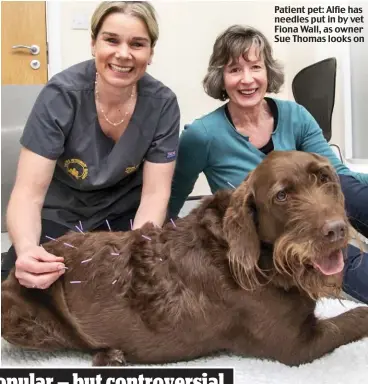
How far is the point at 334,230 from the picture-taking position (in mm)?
1071

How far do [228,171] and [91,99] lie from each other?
0.56 metres

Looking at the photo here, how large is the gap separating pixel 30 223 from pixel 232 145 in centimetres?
78

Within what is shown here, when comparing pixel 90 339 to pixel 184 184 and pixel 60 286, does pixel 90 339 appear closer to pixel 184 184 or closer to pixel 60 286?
pixel 60 286

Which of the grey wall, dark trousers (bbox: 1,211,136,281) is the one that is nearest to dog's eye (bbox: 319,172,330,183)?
dark trousers (bbox: 1,211,136,281)

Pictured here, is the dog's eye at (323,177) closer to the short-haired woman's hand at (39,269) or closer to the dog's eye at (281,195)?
the dog's eye at (281,195)

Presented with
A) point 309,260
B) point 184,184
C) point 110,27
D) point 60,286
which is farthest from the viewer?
point 184,184

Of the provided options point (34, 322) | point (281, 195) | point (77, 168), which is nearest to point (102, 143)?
point (77, 168)

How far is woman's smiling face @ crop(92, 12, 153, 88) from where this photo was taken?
1.62 metres

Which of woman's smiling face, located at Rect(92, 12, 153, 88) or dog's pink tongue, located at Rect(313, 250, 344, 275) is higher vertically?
woman's smiling face, located at Rect(92, 12, 153, 88)

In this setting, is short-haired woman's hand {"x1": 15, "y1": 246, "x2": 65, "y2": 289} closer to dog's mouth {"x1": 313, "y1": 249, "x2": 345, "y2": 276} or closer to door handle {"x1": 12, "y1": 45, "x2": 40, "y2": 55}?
dog's mouth {"x1": 313, "y1": 249, "x2": 345, "y2": 276}

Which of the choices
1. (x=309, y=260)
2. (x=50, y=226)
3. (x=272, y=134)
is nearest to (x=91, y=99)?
(x=50, y=226)

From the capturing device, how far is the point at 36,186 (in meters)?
1.64

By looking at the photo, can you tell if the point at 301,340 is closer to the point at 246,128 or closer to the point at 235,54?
the point at 246,128

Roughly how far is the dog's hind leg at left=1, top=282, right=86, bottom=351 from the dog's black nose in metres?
0.75
